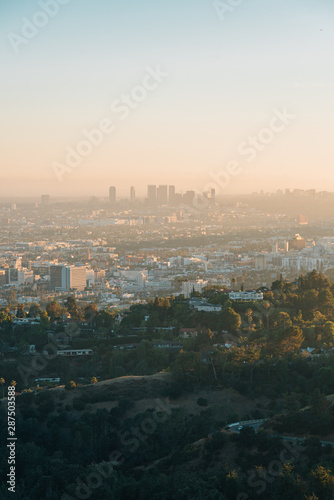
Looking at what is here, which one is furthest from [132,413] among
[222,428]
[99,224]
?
[99,224]

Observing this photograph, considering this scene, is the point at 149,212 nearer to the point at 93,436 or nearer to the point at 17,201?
the point at 17,201

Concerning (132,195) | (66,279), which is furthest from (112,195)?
(66,279)

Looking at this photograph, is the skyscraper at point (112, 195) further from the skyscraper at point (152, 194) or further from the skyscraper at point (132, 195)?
the skyscraper at point (152, 194)

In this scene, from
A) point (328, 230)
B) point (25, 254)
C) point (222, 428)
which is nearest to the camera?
point (222, 428)

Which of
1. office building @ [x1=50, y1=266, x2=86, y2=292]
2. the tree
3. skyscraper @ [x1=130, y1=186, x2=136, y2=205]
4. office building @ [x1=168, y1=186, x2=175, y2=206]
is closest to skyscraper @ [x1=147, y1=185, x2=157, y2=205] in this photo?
office building @ [x1=168, y1=186, x2=175, y2=206]

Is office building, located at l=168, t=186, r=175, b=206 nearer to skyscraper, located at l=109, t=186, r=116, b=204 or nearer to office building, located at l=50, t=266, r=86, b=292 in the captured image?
skyscraper, located at l=109, t=186, r=116, b=204

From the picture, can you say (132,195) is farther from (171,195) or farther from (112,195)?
(171,195)

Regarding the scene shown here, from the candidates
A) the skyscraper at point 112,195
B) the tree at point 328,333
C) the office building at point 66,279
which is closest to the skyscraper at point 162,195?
the skyscraper at point 112,195
